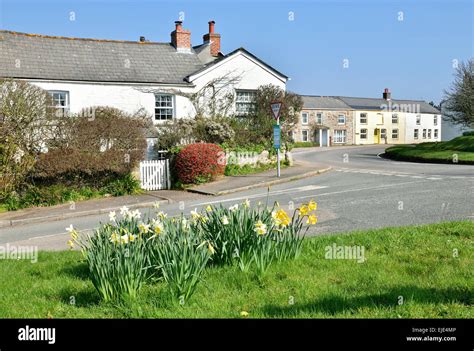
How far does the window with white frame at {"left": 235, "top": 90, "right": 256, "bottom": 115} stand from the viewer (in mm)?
27031

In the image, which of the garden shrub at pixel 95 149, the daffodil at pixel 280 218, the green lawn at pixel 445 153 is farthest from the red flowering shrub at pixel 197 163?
the green lawn at pixel 445 153

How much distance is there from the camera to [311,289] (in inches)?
201

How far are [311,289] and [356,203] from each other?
741 centimetres

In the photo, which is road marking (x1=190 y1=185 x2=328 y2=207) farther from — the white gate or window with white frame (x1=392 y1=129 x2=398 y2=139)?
window with white frame (x1=392 y1=129 x2=398 y2=139)

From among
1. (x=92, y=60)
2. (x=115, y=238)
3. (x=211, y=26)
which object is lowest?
(x=115, y=238)

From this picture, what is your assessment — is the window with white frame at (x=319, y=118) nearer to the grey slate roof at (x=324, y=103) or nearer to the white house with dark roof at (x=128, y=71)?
the grey slate roof at (x=324, y=103)

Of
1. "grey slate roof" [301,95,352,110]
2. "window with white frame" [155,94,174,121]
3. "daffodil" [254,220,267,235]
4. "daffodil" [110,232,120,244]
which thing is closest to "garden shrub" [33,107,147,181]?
"window with white frame" [155,94,174,121]

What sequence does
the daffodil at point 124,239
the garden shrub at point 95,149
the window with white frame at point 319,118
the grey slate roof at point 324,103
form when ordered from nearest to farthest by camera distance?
the daffodil at point 124,239 → the garden shrub at point 95,149 → the window with white frame at point 319,118 → the grey slate roof at point 324,103

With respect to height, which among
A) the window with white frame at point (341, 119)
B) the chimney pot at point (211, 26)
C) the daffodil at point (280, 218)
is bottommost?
the daffodil at point (280, 218)

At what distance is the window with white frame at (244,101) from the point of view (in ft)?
88.7

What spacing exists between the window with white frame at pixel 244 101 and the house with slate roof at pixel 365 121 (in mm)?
34291

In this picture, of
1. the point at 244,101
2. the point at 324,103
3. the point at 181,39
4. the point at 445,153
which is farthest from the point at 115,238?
the point at 324,103

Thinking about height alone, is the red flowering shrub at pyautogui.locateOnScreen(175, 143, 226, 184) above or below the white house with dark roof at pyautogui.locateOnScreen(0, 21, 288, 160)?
below

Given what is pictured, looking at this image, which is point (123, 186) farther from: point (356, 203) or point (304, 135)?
point (304, 135)
